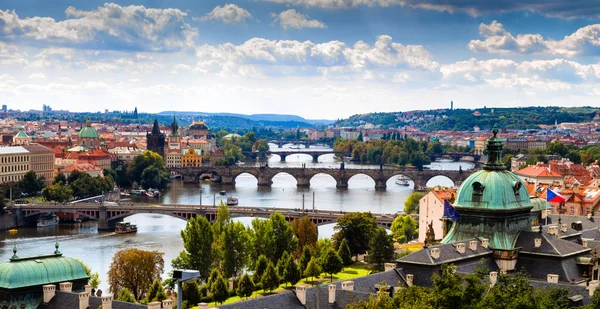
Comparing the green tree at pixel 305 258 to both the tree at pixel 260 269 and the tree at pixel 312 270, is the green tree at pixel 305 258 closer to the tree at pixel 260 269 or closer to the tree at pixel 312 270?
the tree at pixel 312 270

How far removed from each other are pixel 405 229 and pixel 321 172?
78959 mm

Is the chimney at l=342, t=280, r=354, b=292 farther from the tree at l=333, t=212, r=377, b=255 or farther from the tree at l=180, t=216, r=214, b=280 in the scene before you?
the tree at l=333, t=212, r=377, b=255

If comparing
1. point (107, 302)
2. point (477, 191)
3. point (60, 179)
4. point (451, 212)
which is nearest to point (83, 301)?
point (107, 302)

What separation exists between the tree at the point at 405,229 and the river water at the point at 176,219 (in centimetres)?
964

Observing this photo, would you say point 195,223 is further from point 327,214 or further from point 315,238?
point 327,214

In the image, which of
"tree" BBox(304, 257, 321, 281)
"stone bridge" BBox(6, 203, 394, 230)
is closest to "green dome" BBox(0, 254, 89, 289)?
"tree" BBox(304, 257, 321, 281)

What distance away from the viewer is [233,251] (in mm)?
62250

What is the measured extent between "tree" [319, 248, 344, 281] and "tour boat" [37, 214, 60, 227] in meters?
47.5

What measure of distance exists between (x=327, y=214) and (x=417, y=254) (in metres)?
51.8

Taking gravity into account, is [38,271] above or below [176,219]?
above

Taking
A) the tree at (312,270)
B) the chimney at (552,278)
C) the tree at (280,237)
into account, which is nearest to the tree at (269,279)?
the tree at (312,270)

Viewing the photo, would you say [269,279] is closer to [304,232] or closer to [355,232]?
[355,232]

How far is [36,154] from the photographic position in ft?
440

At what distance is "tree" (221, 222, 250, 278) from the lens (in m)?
61.8
